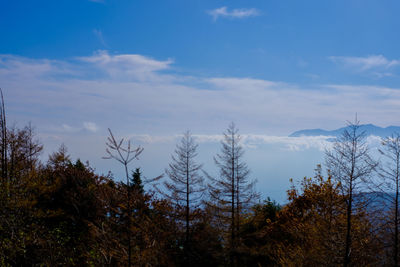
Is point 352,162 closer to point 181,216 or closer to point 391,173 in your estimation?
point 391,173

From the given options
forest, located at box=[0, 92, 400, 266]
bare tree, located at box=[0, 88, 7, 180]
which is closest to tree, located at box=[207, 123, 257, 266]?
forest, located at box=[0, 92, 400, 266]

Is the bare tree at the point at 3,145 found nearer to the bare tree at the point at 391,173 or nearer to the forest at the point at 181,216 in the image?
the forest at the point at 181,216

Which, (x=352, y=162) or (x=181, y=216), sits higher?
(x=352, y=162)

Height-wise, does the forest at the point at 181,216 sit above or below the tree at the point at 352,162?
below

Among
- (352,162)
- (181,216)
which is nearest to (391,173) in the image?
(352,162)

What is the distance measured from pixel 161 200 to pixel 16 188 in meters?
10.9

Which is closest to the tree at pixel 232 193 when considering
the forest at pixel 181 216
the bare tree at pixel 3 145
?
the forest at pixel 181 216

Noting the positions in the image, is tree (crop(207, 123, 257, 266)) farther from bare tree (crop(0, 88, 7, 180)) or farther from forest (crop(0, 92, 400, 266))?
bare tree (crop(0, 88, 7, 180))

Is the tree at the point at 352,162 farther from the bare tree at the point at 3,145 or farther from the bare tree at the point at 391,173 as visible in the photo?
the bare tree at the point at 3,145

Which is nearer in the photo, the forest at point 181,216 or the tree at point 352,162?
the tree at point 352,162

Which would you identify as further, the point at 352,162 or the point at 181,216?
the point at 181,216

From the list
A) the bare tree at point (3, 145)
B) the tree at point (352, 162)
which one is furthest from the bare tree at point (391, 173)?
the bare tree at point (3, 145)

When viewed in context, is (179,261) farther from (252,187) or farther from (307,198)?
(307,198)

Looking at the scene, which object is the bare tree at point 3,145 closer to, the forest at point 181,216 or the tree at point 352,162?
the forest at point 181,216
